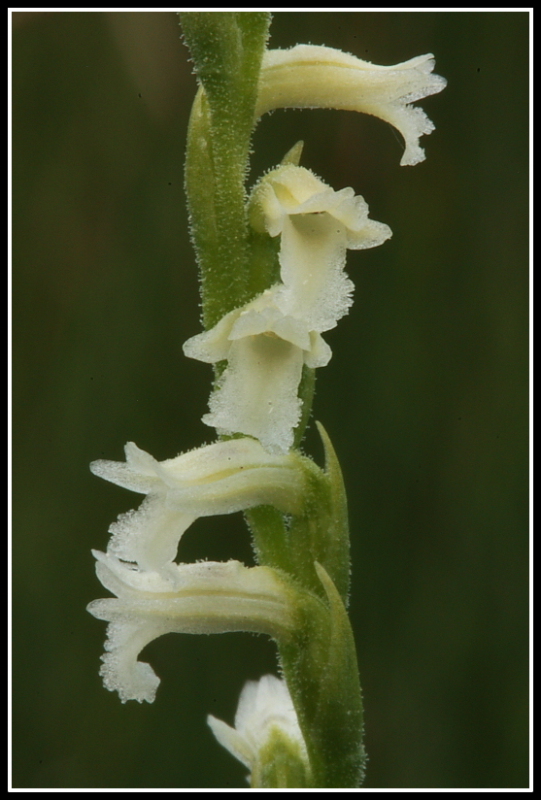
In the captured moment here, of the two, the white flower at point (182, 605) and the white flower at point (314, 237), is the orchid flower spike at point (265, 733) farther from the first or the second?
the white flower at point (314, 237)

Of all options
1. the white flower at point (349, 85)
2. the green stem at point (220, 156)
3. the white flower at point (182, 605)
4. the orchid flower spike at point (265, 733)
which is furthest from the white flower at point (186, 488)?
the white flower at point (349, 85)

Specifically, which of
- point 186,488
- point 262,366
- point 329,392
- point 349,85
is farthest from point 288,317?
point 329,392

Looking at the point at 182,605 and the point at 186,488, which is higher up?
the point at 186,488

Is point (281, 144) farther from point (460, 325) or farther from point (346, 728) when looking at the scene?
point (346, 728)

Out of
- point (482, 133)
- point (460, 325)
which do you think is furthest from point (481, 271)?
point (482, 133)

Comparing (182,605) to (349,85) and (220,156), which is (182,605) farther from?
(349,85)

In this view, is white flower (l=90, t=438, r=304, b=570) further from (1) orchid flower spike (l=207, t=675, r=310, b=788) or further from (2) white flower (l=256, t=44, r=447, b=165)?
(2) white flower (l=256, t=44, r=447, b=165)
